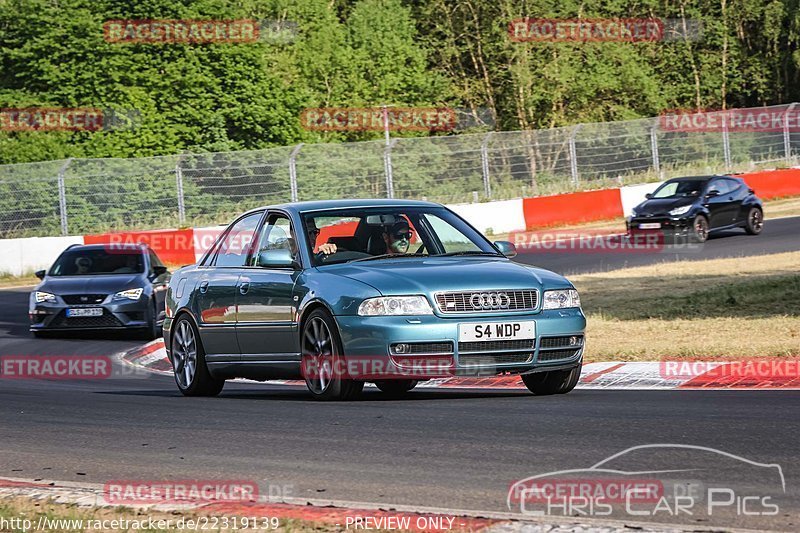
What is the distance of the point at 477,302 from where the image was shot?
374 inches

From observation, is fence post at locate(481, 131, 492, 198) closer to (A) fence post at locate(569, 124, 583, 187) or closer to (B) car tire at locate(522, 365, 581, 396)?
(A) fence post at locate(569, 124, 583, 187)

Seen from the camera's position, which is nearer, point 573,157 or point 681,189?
point 681,189

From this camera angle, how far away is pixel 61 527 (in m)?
5.76

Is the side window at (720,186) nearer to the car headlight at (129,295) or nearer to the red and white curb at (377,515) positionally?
the car headlight at (129,295)

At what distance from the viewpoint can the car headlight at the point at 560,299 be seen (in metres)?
9.74

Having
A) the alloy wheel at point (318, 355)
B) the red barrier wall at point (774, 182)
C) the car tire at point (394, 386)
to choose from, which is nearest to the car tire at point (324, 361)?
the alloy wheel at point (318, 355)

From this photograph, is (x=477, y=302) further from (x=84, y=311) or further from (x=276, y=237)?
(x=84, y=311)

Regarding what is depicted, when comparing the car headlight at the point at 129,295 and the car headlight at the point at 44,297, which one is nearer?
the car headlight at the point at 129,295

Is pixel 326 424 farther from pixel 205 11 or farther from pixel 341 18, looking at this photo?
pixel 341 18

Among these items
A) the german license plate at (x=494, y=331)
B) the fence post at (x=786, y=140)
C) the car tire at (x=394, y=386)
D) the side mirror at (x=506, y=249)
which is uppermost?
the fence post at (x=786, y=140)

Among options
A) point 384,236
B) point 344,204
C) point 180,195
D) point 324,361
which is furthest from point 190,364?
point 180,195

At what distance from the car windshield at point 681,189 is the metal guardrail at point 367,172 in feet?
22.9

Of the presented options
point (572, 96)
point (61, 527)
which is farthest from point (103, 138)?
point (61, 527)

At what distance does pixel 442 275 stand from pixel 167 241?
2344cm
